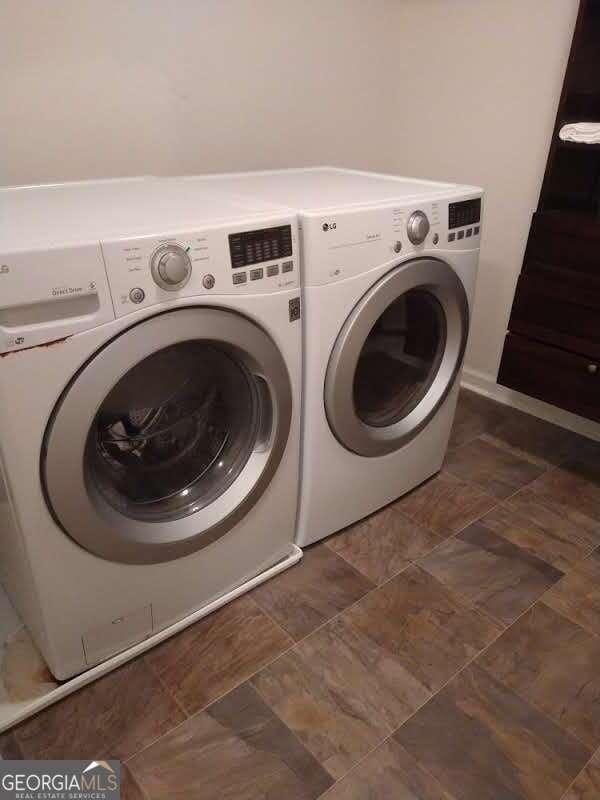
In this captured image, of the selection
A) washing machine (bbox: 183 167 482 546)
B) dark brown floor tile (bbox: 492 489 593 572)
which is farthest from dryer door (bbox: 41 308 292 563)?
dark brown floor tile (bbox: 492 489 593 572)

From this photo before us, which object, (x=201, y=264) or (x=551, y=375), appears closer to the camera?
(x=201, y=264)

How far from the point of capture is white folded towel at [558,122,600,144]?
1.44m

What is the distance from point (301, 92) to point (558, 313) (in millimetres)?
1006

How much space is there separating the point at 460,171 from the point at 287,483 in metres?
1.36

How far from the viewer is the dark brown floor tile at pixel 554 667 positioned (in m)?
1.08

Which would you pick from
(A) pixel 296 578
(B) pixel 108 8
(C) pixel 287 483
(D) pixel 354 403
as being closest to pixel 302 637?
(A) pixel 296 578

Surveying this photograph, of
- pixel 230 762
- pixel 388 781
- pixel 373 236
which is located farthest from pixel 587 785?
pixel 373 236

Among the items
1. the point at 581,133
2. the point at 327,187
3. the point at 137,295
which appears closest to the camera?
the point at 137,295

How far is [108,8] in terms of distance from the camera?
1.33 metres

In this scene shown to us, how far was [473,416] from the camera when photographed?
2053 millimetres

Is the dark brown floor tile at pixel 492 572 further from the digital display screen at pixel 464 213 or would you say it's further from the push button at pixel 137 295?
the push button at pixel 137 295

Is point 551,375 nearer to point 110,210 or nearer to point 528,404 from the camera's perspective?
point 528,404

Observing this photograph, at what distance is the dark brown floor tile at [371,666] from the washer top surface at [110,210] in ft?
2.79

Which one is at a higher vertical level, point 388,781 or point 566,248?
point 566,248
